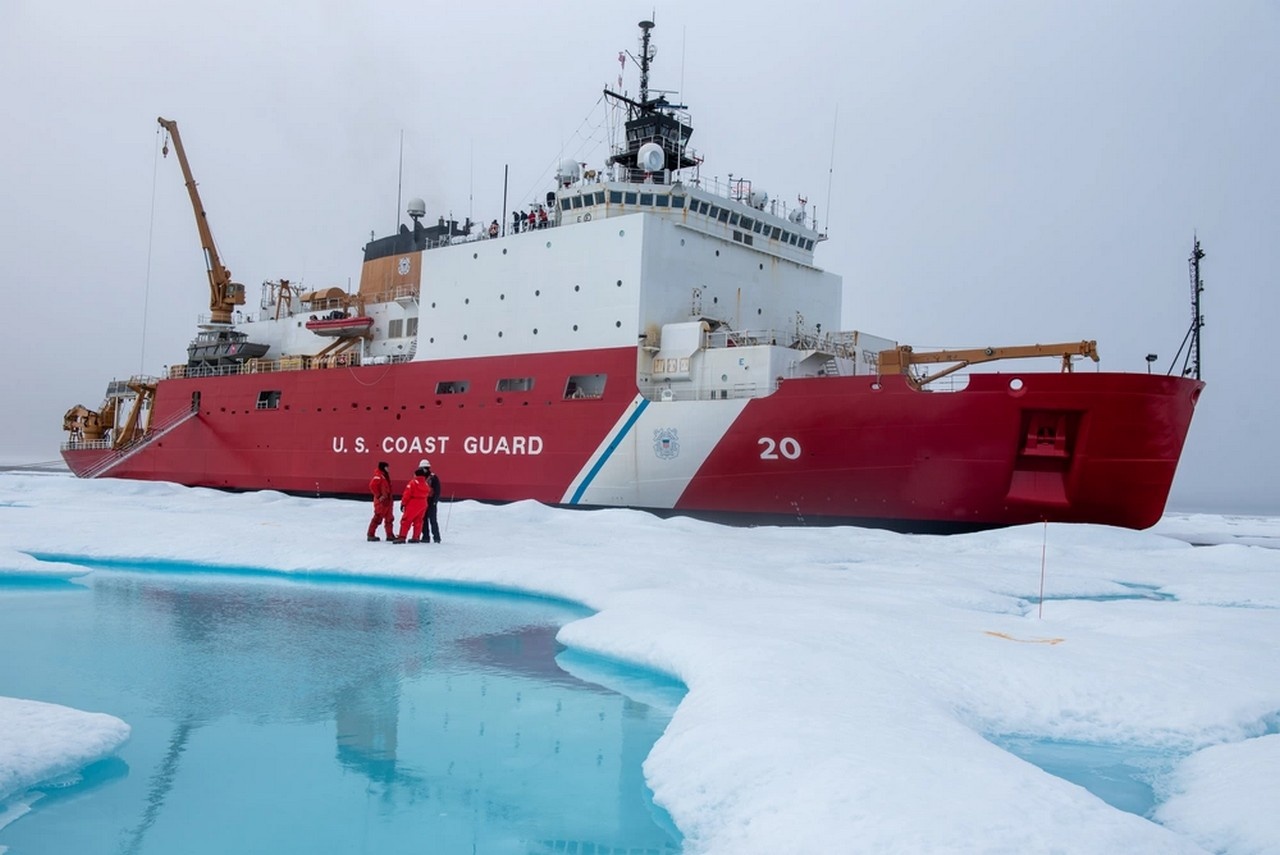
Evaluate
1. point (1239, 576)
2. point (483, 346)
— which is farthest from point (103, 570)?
point (1239, 576)

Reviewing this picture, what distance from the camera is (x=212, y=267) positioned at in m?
26.2

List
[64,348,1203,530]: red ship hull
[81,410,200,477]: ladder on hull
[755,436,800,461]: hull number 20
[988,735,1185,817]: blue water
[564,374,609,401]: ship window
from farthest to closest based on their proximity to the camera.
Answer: [81,410,200,477]: ladder on hull
[564,374,609,401]: ship window
[755,436,800,461]: hull number 20
[64,348,1203,530]: red ship hull
[988,735,1185,817]: blue water

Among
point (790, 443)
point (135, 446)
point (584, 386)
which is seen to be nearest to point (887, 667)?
point (790, 443)

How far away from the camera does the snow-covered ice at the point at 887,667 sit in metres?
3.21

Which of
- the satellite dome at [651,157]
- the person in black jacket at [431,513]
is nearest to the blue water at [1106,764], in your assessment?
the person in black jacket at [431,513]

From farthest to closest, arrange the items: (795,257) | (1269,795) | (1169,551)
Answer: (795,257), (1169,551), (1269,795)

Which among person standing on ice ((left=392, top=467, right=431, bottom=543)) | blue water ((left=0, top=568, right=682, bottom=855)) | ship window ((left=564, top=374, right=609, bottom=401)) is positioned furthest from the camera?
ship window ((left=564, top=374, right=609, bottom=401))

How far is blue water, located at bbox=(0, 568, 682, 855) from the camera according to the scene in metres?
3.55

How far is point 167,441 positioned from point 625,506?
15213mm

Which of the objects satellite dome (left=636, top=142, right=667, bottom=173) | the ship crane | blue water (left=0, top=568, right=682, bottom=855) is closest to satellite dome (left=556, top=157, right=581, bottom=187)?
satellite dome (left=636, top=142, right=667, bottom=173)

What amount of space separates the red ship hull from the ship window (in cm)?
14

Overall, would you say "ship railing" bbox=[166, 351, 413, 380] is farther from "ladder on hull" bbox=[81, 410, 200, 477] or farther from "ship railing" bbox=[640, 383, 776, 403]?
"ship railing" bbox=[640, 383, 776, 403]

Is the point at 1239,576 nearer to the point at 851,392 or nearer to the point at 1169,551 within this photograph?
the point at 1169,551

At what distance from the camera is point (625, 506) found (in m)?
16.1
